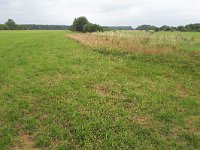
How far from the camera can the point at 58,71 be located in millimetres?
14344

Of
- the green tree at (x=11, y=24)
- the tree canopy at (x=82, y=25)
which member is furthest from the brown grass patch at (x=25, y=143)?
→ the green tree at (x=11, y=24)

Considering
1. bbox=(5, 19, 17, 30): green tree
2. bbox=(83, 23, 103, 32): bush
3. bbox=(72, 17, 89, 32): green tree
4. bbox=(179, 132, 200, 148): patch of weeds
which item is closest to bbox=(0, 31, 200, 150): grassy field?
bbox=(179, 132, 200, 148): patch of weeds

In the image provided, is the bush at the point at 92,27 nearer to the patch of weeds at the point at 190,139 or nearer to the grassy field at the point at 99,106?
the grassy field at the point at 99,106

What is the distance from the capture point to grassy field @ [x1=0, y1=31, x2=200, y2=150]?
7.16 metres

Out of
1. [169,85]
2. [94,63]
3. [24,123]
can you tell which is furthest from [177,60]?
[24,123]

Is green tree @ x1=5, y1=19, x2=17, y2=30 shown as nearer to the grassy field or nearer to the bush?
the bush

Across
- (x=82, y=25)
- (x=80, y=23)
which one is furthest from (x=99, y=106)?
(x=80, y=23)

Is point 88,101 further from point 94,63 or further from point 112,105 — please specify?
point 94,63

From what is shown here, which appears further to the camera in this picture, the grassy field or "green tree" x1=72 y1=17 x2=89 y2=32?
"green tree" x1=72 y1=17 x2=89 y2=32

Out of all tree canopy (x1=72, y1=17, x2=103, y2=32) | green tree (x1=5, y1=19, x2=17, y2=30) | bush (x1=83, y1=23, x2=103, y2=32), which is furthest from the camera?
green tree (x1=5, y1=19, x2=17, y2=30)

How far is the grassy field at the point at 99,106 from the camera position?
7.16m

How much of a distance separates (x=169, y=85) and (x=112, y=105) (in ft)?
11.6

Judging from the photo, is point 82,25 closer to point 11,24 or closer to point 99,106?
point 11,24

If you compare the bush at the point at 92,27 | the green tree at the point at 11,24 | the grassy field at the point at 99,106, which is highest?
the grassy field at the point at 99,106
